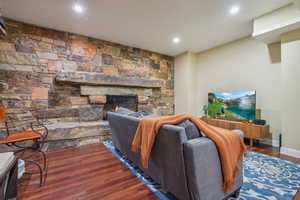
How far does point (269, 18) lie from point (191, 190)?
3.26 m

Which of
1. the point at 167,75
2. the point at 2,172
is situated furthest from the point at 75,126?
the point at 167,75

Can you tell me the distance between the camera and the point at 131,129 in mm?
1804

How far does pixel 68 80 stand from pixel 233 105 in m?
4.01

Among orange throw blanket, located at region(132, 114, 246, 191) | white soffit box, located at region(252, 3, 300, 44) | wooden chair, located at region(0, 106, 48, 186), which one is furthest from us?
white soffit box, located at region(252, 3, 300, 44)

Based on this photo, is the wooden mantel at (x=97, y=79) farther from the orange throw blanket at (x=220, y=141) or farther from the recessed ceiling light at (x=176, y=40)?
the orange throw blanket at (x=220, y=141)

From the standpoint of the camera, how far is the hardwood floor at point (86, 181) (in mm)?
1455

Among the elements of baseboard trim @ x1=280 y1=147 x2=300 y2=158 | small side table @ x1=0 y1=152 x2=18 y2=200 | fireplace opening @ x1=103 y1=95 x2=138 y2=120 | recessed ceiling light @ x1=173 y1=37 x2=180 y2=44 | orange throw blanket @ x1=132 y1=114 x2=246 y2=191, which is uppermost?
recessed ceiling light @ x1=173 y1=37 x2=180 y2=44

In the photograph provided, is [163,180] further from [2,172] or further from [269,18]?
[269,18]

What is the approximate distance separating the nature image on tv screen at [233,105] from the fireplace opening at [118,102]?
2278mm

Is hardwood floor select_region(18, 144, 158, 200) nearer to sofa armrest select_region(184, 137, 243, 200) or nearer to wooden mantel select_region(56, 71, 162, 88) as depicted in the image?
sofa armrest select_region(184, 137, 243, 200)

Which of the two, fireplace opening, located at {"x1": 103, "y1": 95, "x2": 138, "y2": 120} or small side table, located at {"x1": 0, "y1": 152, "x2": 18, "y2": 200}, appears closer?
small side table, located at {"x1": 0, "y1": 152, "x2": 18, "y2": 200}

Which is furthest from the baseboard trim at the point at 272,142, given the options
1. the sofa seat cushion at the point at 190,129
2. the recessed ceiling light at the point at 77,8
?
the recessed ceiling light at the point at 77,8

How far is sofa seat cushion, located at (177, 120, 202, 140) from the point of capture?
4.02 ft

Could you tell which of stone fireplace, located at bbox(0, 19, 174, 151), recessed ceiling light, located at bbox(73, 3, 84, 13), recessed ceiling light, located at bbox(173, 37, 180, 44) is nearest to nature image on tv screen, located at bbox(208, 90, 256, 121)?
recessed ceiling light, located at bbox(173, 37, 180, 44)
